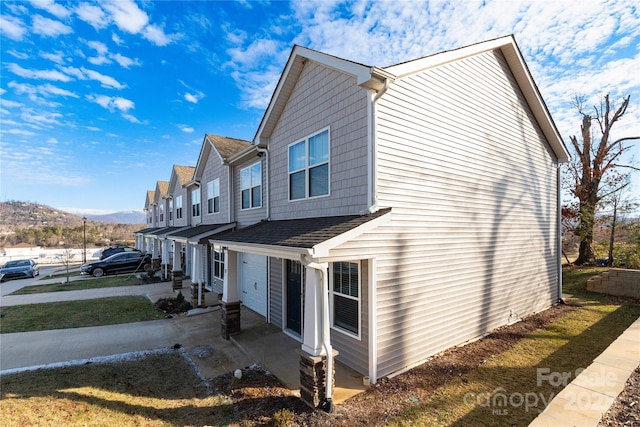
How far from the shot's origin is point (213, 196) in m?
14.8

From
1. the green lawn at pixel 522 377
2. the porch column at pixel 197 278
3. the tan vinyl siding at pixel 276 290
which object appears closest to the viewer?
the green lawn at pixel 522 377

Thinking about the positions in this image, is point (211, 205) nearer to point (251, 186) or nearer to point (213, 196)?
point (213, 196)

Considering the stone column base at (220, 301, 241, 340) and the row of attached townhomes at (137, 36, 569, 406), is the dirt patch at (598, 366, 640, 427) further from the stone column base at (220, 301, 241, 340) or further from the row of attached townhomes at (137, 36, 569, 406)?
the stone column base at (220, 301, 241, 340)

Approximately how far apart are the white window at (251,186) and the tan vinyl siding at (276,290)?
252cm

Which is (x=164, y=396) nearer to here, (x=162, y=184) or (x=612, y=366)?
(x=612, y=366)

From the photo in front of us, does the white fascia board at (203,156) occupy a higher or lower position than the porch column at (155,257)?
higher

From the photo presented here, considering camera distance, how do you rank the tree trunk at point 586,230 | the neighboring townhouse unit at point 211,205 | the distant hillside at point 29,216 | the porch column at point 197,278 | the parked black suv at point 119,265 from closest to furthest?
the porch column at point 197,278 < the neighboring townhouse unit at point 211,205 < the tree trunk at point 586,230 < the parked black suv at point 119,265 < the distant hillside at point 29,216

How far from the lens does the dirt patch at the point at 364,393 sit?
15.2 ft

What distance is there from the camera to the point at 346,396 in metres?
5.16

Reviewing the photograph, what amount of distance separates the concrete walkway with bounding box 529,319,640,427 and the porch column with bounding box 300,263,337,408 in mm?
2847

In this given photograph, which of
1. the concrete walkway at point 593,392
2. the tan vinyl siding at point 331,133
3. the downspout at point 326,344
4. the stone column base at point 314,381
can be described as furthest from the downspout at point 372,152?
the concrete walkway at point 593,392

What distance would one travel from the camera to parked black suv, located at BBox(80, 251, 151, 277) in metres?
20.7

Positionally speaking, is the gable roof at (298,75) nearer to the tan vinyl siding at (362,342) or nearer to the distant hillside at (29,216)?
the tan vinyl siding at (362,342)

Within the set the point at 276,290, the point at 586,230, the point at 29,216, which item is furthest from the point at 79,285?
the point at 29,216
